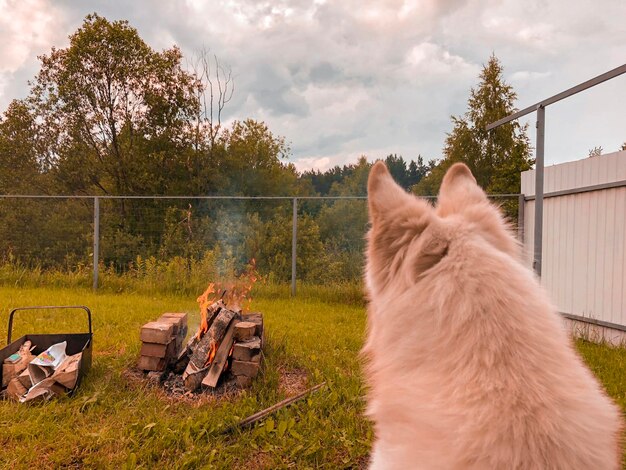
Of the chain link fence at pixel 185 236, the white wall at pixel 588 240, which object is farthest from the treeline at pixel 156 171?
the white wall at pixel 588 240

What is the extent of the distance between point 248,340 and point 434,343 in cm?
317

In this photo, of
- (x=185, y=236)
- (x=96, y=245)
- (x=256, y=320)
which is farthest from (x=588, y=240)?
(x=96, y=245)

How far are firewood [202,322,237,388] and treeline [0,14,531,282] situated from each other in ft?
16.8

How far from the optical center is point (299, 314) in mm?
6730

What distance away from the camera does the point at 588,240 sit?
5.92m

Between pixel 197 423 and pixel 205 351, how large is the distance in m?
0.84

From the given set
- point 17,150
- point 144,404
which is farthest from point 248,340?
point 17,150

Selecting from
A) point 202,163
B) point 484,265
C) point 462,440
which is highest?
point 202,163

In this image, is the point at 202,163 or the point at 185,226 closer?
the point at 185,226

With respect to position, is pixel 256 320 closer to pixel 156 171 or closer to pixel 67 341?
pixel 67 341

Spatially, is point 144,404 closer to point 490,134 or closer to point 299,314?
point 299,314

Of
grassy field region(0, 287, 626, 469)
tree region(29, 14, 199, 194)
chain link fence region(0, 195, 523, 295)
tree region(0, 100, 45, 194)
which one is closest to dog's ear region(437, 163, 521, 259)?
grassy field region(0, 287, 626, 469)

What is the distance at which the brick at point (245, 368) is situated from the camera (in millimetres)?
3578

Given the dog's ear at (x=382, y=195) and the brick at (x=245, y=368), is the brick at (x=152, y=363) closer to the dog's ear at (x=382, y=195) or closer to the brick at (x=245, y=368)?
the brick at (x=245, y=368)
